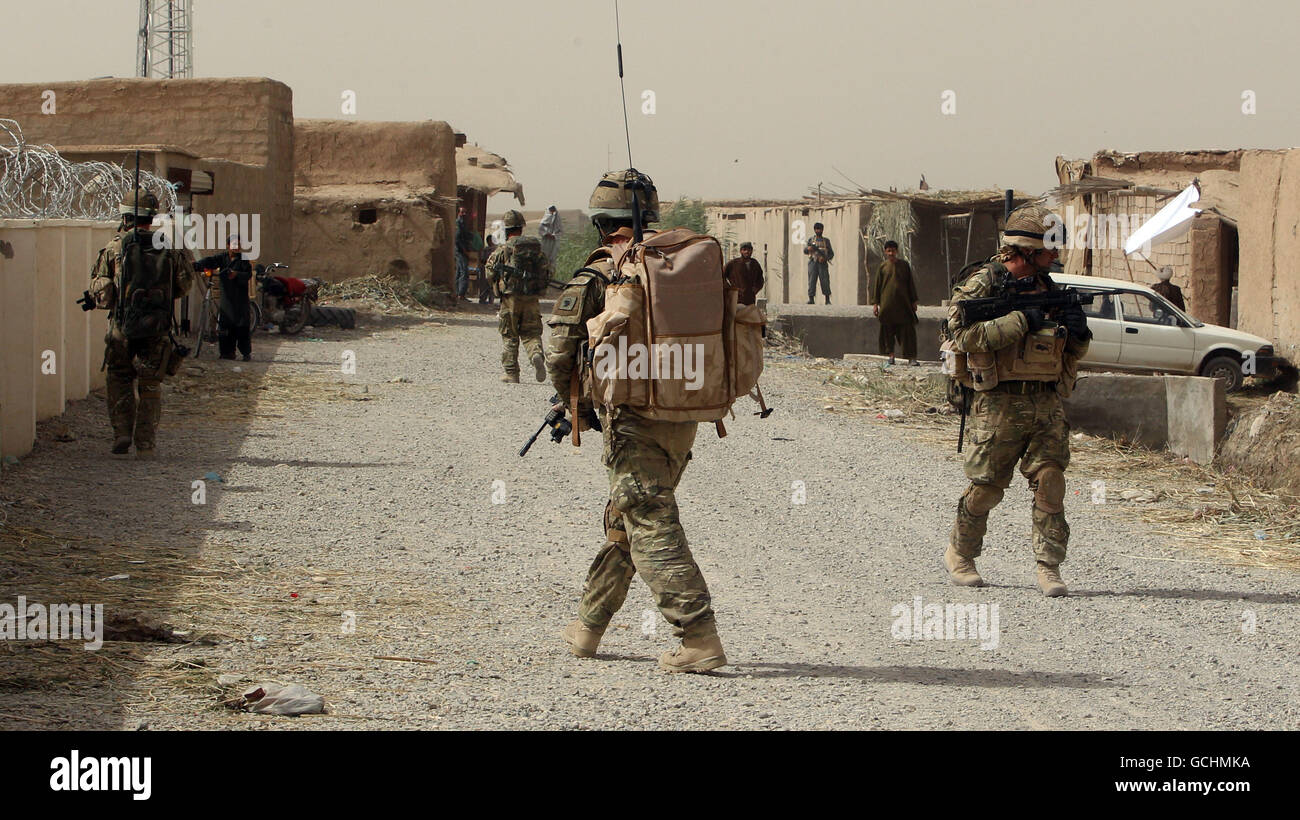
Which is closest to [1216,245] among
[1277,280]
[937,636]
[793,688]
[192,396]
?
[1277,280]

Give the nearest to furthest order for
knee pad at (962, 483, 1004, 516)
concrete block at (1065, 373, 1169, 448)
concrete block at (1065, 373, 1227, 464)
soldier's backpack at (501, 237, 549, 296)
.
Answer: knee pad at (962, 483, 1004, 516), concrete block at (1065, 373, 1227, 464), concrete block at (1065, 373, 1169, 448), soldier's backpack at (501, 237, 549, 296)

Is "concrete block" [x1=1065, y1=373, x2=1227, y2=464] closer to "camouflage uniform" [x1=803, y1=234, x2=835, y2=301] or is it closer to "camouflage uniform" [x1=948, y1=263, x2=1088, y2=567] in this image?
"camouflage uniform" [x1=948, y1=263, x2=1088, y2=567]

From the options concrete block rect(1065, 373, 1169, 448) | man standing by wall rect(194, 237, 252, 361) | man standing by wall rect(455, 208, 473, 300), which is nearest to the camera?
concrete block rect(1065, 373, 1169, 448)

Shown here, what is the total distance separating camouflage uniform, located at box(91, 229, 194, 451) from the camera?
29.6ft

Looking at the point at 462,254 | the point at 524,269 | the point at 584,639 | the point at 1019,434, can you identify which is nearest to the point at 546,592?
the point at 584,639

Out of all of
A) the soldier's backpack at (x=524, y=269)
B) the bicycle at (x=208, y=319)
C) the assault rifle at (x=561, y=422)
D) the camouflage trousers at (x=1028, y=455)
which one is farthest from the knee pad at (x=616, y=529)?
the bicycle at (x=208, y=319)

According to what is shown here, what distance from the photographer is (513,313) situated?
43.3ft

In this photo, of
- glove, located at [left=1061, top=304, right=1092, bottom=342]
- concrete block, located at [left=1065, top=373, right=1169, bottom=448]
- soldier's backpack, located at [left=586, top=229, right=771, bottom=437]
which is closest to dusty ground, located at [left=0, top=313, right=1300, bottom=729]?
soldier's backpack, located at [left=586, top=229, right=771, bottom=437]

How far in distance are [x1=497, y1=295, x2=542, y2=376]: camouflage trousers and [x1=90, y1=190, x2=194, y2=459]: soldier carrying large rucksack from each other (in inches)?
172

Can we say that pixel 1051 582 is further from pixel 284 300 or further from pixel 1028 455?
pixel 284 300

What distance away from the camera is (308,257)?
2286 centimetres

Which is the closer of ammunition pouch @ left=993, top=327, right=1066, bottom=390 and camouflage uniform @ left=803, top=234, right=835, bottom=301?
ammunition pouch @ left=993, top=327, right=1066, bottom=390
